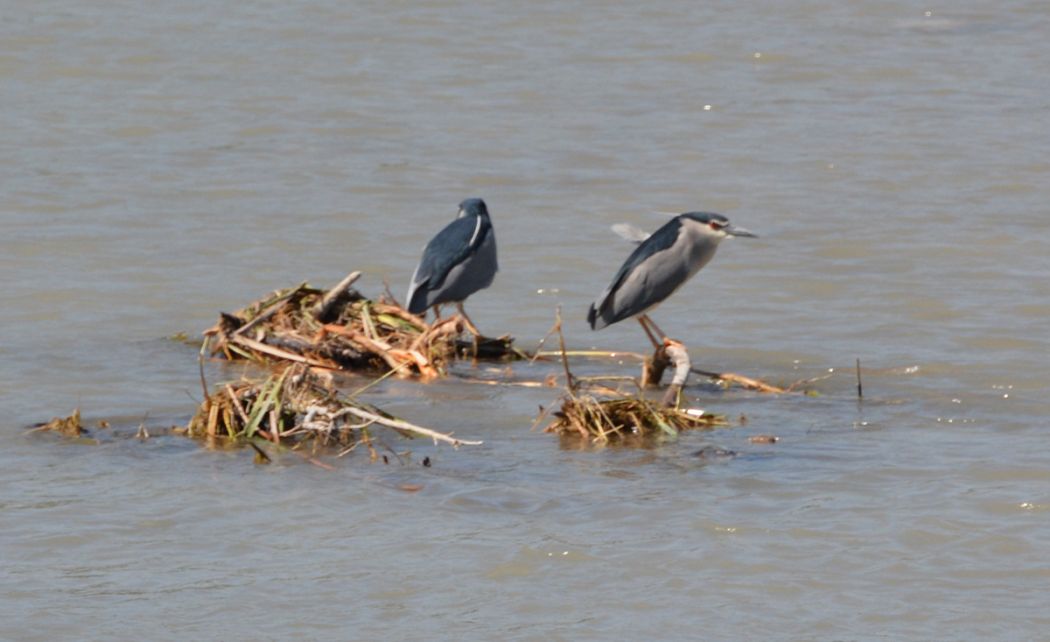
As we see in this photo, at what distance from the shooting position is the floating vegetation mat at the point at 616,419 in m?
7.14

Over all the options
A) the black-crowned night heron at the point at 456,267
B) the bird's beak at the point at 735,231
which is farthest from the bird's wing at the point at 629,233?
the black-crowned night heron at the point at 456,267

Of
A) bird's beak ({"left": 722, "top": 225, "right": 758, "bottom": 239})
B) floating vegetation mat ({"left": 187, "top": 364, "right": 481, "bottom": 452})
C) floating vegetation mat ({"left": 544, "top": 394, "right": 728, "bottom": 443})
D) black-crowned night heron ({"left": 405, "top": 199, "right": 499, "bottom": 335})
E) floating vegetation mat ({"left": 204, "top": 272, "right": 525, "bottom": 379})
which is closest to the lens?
floating vegetation mat ({"left": 187, "top": 364, "right": 481, "bottom": 452})

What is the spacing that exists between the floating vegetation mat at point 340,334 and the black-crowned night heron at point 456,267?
0.30 m

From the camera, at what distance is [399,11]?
2000 cm

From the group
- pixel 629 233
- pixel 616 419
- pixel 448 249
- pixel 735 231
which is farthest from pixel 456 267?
pixel 616 419

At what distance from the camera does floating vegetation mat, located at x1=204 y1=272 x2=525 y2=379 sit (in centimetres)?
843

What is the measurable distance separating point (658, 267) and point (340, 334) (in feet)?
4.73

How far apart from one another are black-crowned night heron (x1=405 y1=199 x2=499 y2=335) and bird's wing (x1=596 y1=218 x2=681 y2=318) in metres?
0.63

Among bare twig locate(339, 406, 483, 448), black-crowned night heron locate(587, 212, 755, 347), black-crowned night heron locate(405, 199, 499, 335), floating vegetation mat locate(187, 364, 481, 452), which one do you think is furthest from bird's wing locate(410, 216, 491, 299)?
bare twig locate(339, 406, 483, 448)

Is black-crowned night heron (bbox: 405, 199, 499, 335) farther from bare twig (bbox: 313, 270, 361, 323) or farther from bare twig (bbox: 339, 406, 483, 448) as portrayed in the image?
bare twig (bbox: 339, 406, 483, 448)

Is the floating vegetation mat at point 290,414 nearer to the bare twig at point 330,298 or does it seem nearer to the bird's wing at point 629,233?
the bare twig at point 330,298

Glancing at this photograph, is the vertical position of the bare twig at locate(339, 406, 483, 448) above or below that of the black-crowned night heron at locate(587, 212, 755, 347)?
below

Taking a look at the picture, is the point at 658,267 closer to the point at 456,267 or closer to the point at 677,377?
the point at 456,267

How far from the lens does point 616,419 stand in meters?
7.20
